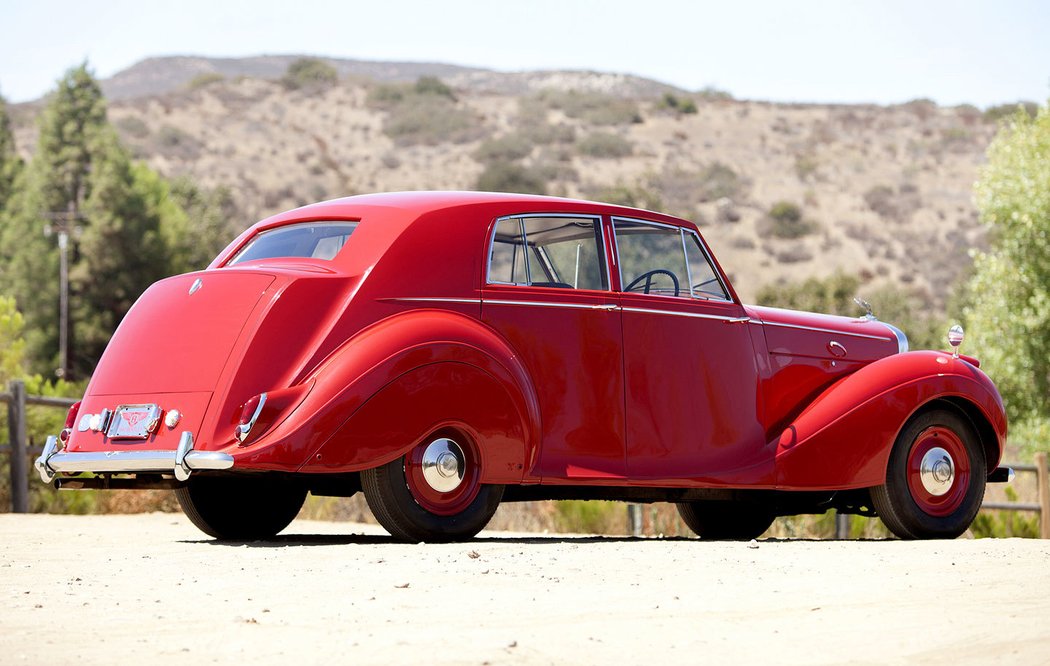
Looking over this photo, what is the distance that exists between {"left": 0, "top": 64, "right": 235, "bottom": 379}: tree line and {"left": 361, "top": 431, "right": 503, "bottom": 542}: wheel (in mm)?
32249

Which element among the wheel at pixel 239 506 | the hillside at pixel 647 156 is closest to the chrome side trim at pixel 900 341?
the wheel at pixel 239 506

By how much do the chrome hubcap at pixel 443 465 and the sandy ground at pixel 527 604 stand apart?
324mm

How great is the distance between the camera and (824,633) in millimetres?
4707

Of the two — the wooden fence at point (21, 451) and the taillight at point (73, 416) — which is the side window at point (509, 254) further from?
the wooden fence at point (21, 451)

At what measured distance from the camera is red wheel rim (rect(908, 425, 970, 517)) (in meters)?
8.48

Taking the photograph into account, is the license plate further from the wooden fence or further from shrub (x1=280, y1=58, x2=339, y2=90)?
shrub (x1=280, y1=58, x2=339, y2=90)

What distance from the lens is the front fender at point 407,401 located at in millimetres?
6438

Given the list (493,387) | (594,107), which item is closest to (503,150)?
→ (594,107)

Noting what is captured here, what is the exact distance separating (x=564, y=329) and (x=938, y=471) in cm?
274

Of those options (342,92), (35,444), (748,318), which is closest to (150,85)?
(342,92)

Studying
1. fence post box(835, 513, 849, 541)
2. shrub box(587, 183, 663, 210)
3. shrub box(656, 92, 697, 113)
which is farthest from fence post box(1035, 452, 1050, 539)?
shrub box(656, 92, 697, 113)

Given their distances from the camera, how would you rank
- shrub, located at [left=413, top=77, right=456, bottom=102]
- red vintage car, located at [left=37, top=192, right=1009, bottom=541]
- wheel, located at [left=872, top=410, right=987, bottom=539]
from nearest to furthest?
red vintage car, located at [left=37, top=192, right=1009, bottom=541] → wheel, located at [left=872, top=410, right=987, bottom=539] → shrub, located at [left=413, top=77, right=456, bottom=102]

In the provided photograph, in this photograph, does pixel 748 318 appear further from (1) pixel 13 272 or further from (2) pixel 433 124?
(2) pixel 433 124

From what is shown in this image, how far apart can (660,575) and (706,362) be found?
2.33 meters
